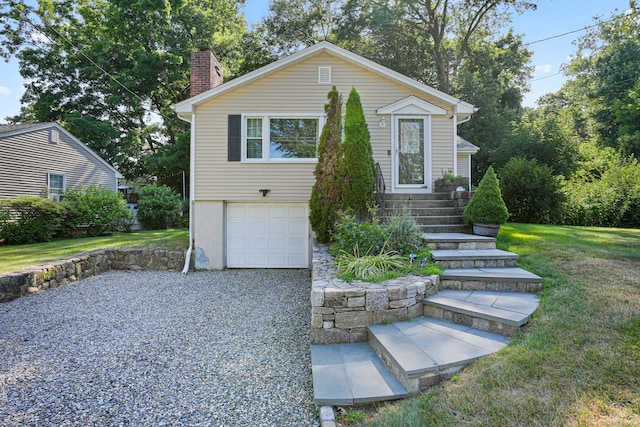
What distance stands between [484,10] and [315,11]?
9.48 meters

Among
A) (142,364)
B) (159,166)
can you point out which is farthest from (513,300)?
(159,166)

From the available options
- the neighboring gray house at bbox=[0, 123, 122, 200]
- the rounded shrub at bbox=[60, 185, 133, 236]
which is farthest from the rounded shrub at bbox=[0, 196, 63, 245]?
the neighboring gray house at bbox=[0, 123, 122, 200]

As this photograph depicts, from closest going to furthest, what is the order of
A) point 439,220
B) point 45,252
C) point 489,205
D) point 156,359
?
point 156,359 → point 489,205 → point 439,220 → point 45,252

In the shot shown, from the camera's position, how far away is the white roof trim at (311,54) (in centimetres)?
745

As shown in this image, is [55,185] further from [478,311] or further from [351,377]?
[478,311]

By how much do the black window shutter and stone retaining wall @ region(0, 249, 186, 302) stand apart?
263 cm

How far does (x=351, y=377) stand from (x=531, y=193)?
35.5 feet

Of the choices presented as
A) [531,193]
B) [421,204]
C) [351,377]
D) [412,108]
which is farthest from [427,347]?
[531,193]

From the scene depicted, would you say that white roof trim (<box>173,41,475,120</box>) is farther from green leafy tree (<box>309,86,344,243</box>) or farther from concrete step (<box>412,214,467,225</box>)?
concrete step (<box>412,214,467,225</box>)

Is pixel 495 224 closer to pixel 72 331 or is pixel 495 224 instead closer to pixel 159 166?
pixel 72 331

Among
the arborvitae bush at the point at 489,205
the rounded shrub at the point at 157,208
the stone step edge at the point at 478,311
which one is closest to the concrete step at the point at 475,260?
the stone step edge at the point at 478,311

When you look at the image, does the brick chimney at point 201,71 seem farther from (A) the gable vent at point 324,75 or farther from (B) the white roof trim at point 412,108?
(B) the white roof trim at point 412,108

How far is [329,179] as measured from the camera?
5805 millimetres

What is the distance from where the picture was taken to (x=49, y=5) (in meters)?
19.3
